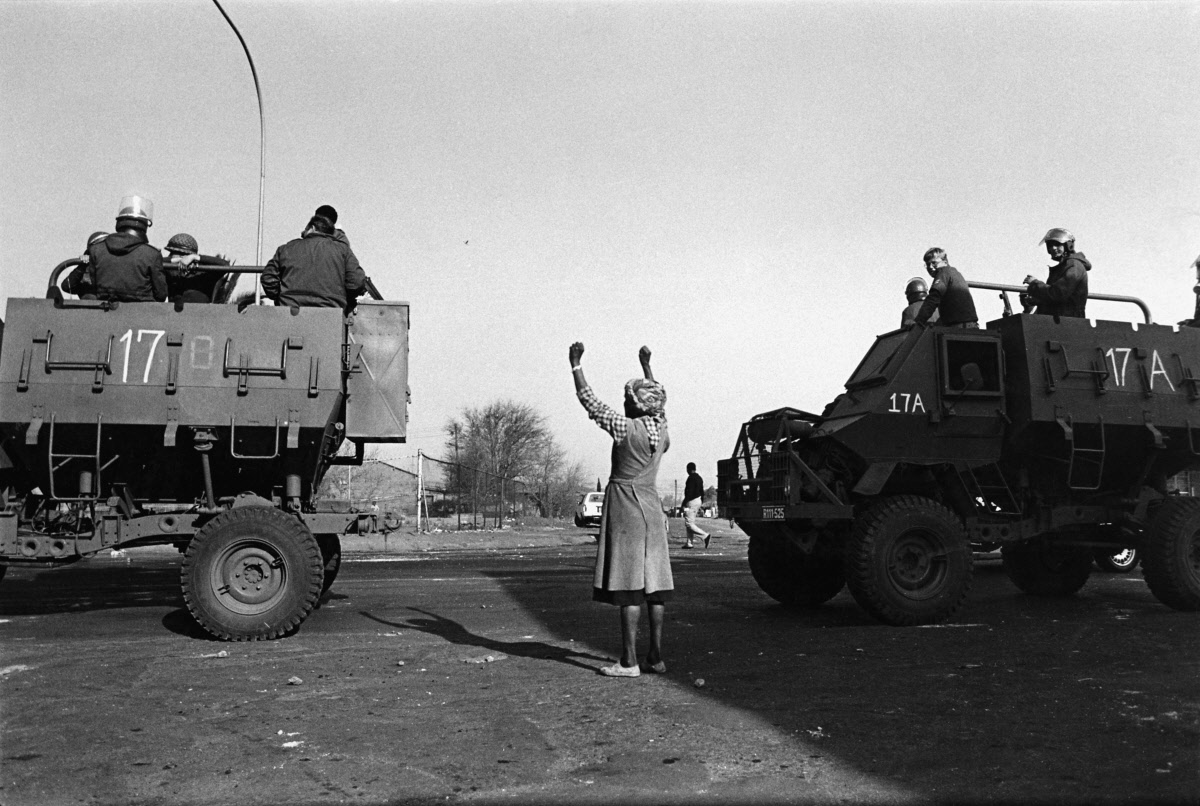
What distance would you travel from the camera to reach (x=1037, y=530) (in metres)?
9.09

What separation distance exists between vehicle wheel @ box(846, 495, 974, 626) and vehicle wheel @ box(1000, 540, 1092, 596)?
2256 mm

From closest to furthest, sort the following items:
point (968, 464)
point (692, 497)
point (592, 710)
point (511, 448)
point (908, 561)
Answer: point (592, 710)
point (908, 561)
point (968, 464)
point (692, 497)
point (511, 448)

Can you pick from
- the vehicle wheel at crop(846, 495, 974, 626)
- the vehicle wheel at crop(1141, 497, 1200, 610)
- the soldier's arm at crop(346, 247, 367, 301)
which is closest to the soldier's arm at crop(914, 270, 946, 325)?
the vehicle wheel at crop(846, 495, 974, 626)

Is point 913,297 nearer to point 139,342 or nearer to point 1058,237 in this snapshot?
point 1058,237

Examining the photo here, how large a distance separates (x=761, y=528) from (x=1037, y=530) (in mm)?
2451

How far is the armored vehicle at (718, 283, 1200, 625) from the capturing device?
826cm

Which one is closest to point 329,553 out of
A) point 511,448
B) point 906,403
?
point 906,403

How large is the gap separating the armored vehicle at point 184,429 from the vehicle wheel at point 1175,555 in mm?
6870

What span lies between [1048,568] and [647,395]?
6274 millimetres

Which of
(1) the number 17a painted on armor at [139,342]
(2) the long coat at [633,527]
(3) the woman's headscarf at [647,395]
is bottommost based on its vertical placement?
(2) the long coat at [633,527]

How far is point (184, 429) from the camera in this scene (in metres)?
7.46

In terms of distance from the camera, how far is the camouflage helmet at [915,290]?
417 inches

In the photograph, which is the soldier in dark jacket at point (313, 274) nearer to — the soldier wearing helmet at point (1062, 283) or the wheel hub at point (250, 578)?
the wheel hub at point (250, 578)

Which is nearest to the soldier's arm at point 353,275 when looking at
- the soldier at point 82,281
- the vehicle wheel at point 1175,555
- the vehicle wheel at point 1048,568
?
the soldier at point 82,281
